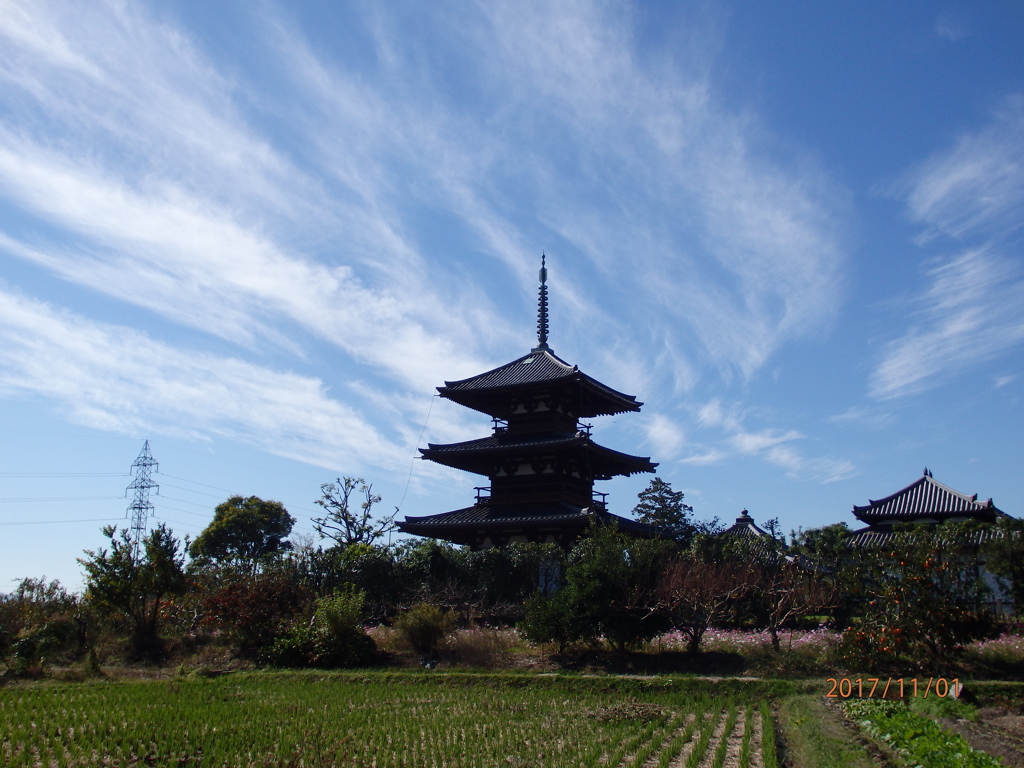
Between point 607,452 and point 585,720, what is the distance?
18983 millimetres

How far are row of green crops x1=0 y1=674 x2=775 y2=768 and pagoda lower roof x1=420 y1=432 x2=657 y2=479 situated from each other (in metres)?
14.0

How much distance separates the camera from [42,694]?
15.3m

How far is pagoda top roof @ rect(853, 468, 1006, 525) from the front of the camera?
33719 mm

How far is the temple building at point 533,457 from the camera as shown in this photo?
2984 cm

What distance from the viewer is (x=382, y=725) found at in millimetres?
12195

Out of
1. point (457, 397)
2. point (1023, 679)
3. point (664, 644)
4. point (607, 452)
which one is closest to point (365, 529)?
point (457, 397)

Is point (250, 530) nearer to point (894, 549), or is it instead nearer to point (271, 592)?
point (271, 592)

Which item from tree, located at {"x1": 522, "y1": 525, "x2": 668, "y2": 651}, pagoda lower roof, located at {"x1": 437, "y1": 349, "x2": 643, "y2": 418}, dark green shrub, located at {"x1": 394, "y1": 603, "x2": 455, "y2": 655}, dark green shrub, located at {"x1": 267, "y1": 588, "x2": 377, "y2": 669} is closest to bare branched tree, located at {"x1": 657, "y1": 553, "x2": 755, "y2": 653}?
tree, located at {"x1": 522, "y1": 525, "x2": 668, "y2": 651}

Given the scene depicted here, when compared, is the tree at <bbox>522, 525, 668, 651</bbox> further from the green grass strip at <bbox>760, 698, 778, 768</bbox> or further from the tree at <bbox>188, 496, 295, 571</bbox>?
the tree at <bbox>188, 496, 295, 571</bbox>
